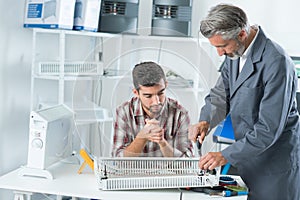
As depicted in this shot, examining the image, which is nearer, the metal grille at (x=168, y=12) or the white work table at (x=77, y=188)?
the white work table at (x=77, y=188)

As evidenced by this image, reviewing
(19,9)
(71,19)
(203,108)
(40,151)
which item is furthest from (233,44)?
(19,9)

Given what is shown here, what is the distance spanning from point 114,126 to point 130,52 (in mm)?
258

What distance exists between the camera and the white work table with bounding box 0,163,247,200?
1.84 metres

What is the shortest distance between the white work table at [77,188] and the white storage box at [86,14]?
1.05 meters

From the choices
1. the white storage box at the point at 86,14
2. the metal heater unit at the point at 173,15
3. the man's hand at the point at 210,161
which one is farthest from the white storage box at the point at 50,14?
the man's hand at the point at 210,161

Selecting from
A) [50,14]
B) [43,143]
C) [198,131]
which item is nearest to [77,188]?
[43,143]

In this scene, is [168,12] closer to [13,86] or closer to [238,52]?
[13,86]

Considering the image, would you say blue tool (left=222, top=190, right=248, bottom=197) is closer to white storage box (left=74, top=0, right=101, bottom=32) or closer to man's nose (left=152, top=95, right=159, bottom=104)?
man's nose (left=152, top=95, right=159, bottom=104)

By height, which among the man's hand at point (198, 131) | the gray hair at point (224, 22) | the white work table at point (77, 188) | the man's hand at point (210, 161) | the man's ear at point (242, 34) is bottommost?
the white work table at point (77, 188)

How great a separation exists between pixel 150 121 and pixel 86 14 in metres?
1.28

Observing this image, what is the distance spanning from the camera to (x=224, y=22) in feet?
6.11

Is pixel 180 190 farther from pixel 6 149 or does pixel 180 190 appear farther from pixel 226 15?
pixel 6 149

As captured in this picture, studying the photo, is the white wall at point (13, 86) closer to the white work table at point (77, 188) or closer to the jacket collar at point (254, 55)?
the white work table at point (77, 188)

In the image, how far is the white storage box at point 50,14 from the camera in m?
2.87
